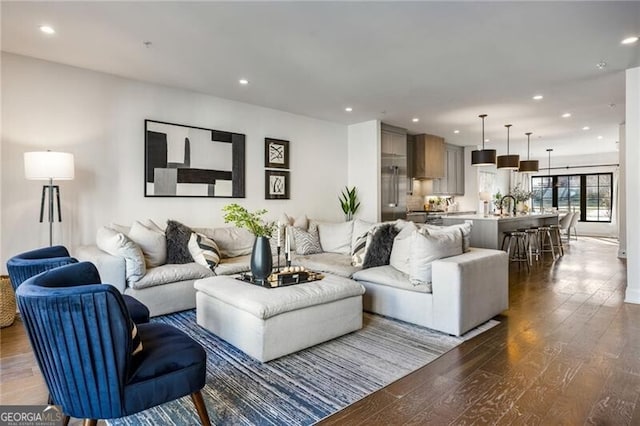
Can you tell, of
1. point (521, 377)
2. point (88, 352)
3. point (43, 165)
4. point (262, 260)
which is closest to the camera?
point (88, 352)

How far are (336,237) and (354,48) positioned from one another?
8.42ft

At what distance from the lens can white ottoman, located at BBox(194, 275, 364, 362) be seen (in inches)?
103

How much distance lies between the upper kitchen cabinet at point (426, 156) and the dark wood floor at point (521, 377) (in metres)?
4.79

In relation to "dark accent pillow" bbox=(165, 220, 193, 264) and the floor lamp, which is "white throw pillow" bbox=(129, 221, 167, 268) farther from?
the floor lamp

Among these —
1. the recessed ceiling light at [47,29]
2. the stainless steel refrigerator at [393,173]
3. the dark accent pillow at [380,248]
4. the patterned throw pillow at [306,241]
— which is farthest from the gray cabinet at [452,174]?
the recessed ceiling light at [47,29]

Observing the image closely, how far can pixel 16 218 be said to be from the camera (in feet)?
12.2

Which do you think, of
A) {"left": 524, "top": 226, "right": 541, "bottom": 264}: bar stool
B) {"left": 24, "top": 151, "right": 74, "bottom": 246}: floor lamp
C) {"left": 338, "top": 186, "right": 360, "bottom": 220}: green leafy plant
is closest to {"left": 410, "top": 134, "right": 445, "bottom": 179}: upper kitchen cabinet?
{"left": 338, "top": 186, "right": 360, "bottom": 220}: green leafy plant

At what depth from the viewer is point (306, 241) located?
5133mm

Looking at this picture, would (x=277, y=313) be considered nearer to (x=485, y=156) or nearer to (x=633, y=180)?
(x=633, y=180)

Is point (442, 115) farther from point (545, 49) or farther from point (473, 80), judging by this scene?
point (545, 49)

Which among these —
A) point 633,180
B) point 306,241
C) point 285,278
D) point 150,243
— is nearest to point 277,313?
point 285,278

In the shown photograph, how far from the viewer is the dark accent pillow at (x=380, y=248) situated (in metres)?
3.98

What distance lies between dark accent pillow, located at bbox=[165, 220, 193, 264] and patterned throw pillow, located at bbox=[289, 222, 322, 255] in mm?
1478

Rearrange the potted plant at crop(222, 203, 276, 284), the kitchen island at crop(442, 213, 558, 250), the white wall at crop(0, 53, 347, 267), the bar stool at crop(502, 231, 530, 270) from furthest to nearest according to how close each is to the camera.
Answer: the bar stool at crop(502, 231, 530, 270) < the kitchen island at crop(442, 213, 558, 250) < the white wall at crop(0, 53, 347, 267) < the potted plant at crop(222, 203, 276, 284)
